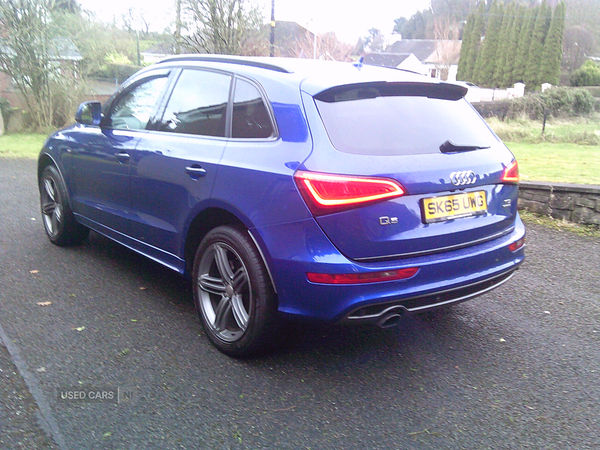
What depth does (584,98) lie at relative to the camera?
24.3 m

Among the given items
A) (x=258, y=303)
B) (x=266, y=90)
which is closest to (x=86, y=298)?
(x=258, y=303)

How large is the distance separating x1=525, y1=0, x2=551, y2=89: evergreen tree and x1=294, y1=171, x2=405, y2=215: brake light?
46.6 metres

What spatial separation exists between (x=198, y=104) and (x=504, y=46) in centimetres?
4879

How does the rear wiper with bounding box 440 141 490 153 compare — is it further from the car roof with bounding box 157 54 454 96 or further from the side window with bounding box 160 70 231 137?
the side window with bounding box 160 70 231 137

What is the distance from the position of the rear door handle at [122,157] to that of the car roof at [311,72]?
0.89m

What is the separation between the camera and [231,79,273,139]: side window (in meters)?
3.26

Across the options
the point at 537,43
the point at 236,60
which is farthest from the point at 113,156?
the point at 537,43

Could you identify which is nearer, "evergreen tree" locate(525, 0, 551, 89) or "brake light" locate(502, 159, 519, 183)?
"brake light" locate(502, 159, 519, 183)

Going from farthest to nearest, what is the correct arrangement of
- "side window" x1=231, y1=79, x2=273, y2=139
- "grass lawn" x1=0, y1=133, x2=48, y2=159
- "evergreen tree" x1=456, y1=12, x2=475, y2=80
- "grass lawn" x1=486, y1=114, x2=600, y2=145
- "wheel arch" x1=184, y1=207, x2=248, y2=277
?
"evergreen tree" x1=456, y1=12, x2=475, y2=80, "grass lawn" x1=486, y1=114, x2=600, y2=145, "grass lawn" x1=0, y1=133, x2=48, y2=159, "wheel arch" x1=184, y1=207, x2=248, y2=277, "side window" x1=231, y1=79, x2=273, y2=139

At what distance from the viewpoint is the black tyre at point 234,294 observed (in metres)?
3.12

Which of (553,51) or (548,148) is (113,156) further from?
(553,51)

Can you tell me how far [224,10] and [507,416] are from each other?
16211mm

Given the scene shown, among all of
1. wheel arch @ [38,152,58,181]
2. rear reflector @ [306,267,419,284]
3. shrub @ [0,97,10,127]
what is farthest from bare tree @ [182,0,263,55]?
rear reflector @ [306,267,419,284]

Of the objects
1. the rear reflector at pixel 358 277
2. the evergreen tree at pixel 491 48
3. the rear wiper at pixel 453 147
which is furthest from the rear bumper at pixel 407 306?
the evergreen tree at pixel 491 48
